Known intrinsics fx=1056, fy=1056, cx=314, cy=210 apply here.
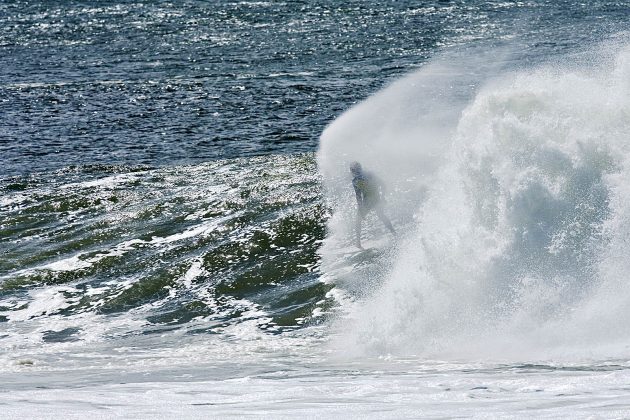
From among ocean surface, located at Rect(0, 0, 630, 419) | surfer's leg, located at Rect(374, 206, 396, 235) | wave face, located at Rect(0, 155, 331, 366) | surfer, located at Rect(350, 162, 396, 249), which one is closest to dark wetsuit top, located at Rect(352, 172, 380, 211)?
surfer, located at Rect(350, 162, 396, 249)

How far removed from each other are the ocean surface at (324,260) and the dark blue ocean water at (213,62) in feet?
1.07

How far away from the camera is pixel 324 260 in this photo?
20.1 meters

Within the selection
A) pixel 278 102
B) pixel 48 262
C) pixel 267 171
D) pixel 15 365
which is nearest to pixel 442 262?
pixel 15 365

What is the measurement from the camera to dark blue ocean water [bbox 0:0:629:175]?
3381cm

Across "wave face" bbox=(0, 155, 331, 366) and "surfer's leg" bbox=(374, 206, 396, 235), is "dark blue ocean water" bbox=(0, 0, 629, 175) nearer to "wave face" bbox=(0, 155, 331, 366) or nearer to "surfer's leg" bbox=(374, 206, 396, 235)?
"wave face" bbox=(0, 155, 331, 366)

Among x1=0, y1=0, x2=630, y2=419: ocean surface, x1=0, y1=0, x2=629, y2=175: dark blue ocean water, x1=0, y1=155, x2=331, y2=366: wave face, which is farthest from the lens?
x1=0, y1=0, x2=629, y2=175: dark blue ocean water

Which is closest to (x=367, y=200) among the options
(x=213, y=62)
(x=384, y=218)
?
(x=384, y=218)

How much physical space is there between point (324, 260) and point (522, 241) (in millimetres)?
5131

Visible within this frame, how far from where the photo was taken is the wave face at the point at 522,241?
47.5 ft

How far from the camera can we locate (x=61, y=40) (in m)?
53.8

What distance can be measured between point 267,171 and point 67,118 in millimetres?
12442

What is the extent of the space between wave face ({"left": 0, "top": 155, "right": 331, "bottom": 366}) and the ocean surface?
0.06 meters

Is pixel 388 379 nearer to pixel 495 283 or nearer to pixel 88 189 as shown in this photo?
pixel 495 283

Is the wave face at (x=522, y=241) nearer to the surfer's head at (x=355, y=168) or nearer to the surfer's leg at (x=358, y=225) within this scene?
the surfer's leg at (x=358, y=225)
